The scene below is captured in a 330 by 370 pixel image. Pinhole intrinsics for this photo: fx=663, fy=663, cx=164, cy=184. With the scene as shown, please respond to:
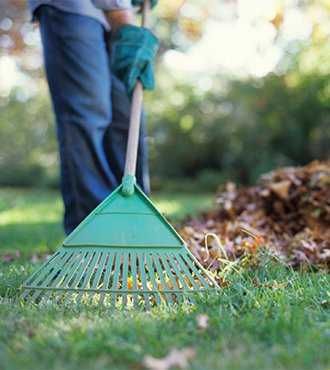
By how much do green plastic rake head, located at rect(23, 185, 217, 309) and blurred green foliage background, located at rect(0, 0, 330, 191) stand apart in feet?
17.6

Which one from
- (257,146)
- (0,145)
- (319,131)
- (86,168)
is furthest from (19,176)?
(86,168)

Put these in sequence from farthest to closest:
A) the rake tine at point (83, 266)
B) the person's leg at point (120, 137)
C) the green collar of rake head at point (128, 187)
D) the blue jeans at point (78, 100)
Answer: the person's leg at point (120, 137) → the blue jeans at point (78, 100) → the green collar of rake head at point (128, 187) → the rake tine at point (83, 266)

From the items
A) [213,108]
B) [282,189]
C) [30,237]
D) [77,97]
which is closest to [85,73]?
[77,97]

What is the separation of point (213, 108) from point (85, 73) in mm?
8185

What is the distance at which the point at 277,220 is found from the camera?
12.1ft

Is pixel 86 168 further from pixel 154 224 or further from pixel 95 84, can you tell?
pixel 154 224

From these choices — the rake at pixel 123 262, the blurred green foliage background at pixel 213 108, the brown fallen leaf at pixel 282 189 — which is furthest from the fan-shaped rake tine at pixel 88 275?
the blurred green foliage background at pixel 213 108

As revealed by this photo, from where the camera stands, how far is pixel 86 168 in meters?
2.90

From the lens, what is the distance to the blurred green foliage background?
364 inches

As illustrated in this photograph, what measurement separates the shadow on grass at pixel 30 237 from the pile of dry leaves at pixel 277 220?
0.79m

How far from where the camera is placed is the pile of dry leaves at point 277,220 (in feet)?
8.91

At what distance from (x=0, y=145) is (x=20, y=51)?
422 centimetres

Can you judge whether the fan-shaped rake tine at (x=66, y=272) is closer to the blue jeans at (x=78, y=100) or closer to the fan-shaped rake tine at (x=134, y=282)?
the fan-shaped rake tine at (x=134, y=282)

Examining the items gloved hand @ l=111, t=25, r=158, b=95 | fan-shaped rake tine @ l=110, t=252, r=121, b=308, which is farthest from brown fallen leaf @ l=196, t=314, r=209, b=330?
gloved hand @ l=111, t=25, r=158, b=95
